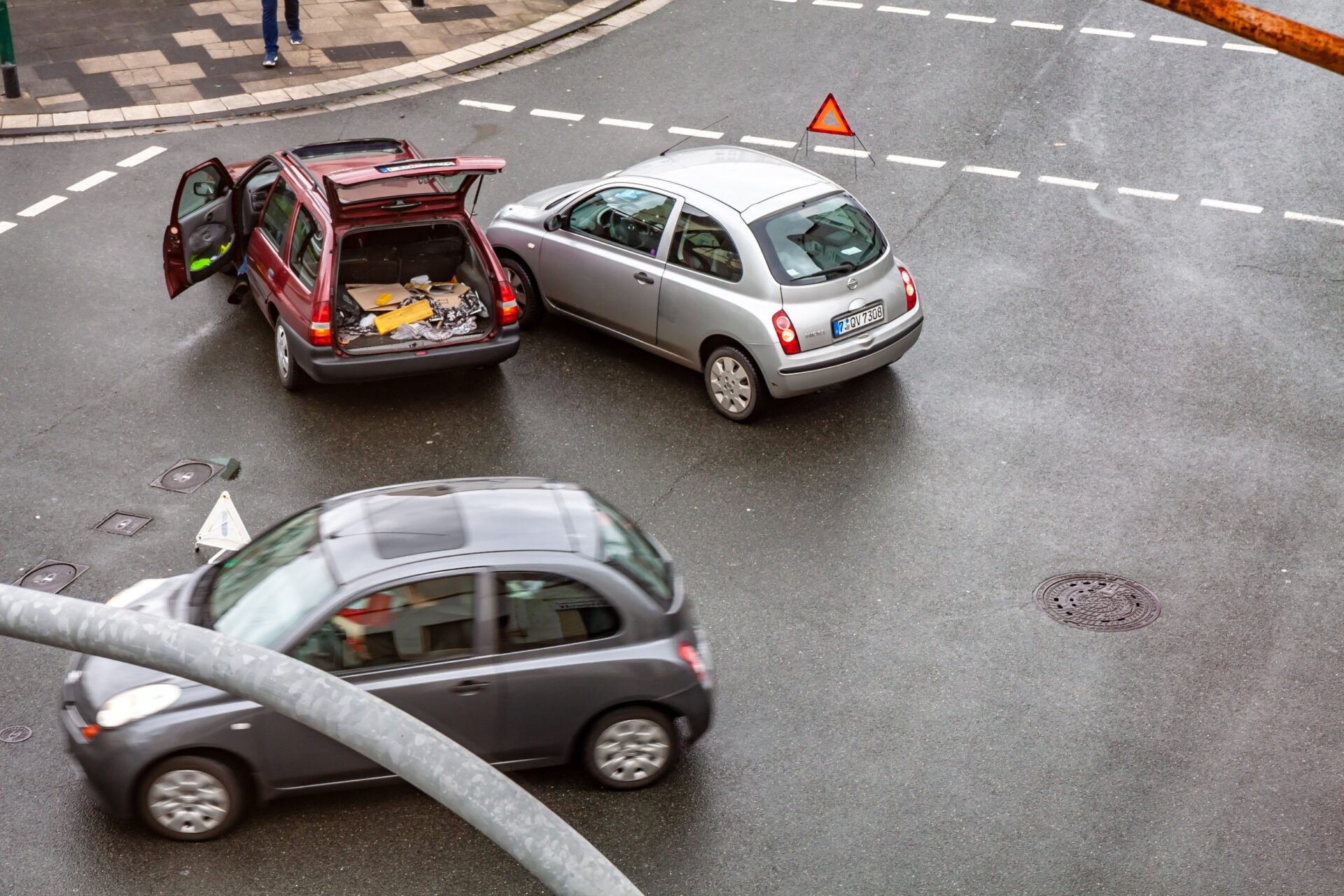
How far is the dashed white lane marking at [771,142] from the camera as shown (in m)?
16.3

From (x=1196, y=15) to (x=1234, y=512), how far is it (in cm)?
706

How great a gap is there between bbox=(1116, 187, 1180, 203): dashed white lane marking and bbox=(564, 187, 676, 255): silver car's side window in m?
6.11

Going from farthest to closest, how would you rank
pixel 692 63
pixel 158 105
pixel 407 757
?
pixel 692 63
pixel 158 105
pixel 407 757

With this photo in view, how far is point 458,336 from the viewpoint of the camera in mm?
11281

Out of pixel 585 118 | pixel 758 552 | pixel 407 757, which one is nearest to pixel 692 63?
pixel 585 118

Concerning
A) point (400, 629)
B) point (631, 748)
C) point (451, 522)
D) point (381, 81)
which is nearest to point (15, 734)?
point (400, 629)

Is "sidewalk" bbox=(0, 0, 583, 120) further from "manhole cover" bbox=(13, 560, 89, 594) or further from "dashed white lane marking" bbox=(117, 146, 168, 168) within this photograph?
"manhole cover" bbox=(13, 560, 89, 594)

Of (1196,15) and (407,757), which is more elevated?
(1196,15)

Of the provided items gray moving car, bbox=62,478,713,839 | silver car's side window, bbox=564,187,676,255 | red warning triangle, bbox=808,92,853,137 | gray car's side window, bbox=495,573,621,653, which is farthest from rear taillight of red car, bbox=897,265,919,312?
gray car's side window, bbox=495,573,621,653

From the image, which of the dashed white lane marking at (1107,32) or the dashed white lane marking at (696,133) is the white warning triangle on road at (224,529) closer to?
the dashed white lane marking at (696,133)

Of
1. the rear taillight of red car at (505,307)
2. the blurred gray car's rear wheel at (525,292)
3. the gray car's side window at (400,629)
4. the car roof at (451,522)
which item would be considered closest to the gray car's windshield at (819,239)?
the rear taillight of red car at (505,307)

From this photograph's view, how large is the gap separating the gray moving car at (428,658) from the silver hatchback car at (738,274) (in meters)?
3.72

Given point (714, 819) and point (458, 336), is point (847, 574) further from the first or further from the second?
point (458, 336)

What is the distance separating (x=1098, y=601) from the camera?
9.43 m
